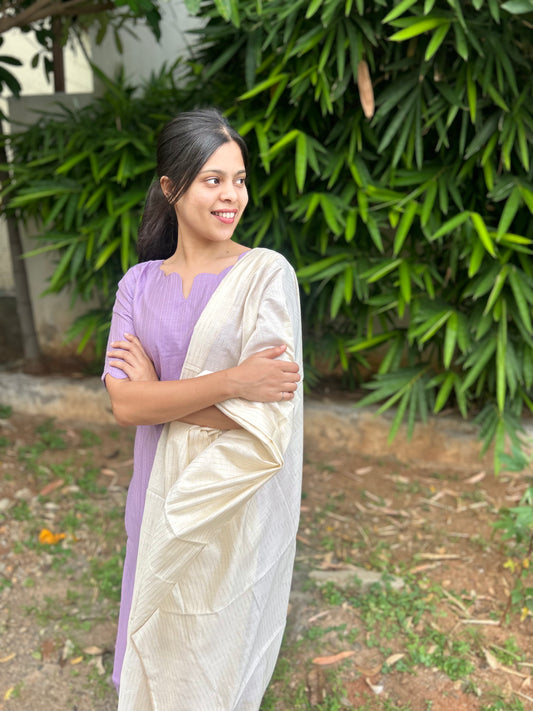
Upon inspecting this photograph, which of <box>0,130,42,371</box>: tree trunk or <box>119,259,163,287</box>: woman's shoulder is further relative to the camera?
<box>0,130,42,371</box>: tree trunk

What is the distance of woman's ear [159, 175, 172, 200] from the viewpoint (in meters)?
1.30

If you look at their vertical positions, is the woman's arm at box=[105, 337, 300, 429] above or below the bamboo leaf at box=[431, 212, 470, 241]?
Answer: below

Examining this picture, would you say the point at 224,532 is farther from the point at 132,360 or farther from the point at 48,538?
the point at 48,538

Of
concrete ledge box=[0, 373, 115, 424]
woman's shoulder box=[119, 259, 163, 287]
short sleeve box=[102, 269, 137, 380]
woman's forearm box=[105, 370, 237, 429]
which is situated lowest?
concrete ledge box=[0, 373, 115, 424]

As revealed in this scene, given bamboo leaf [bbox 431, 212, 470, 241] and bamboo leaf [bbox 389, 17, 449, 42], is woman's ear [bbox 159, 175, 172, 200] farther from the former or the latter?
bamboo leaf [bbox 431, 212, 470, 241]

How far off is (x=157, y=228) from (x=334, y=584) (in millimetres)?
1531

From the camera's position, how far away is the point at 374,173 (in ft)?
9.39

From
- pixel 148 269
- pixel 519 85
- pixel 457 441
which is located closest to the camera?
pixel 148 269

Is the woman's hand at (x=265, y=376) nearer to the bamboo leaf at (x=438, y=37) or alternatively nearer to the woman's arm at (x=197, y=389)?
the woman's arm at (x=197, y=389)

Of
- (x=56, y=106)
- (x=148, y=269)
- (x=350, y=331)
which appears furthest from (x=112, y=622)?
(x=56, y=106)

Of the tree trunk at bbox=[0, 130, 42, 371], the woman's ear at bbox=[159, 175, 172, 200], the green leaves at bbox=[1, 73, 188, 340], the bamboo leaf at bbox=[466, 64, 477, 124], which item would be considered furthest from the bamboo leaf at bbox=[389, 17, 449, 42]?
the tree trunk at bbox=[0, 130, 42, 371]

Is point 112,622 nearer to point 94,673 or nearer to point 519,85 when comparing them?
point 94,673

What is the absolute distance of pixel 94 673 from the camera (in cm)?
202

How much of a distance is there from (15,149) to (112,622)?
2531 millimetres
